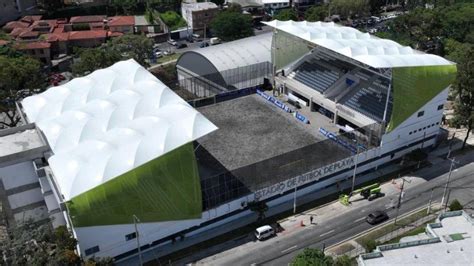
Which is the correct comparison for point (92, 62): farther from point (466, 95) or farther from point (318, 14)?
point (318, 14)

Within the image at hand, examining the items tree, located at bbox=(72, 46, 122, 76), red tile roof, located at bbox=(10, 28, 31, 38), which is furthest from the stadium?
red tile roof, located at bbox=(10, 28, 31, 38)

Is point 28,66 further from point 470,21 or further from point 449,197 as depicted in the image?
point 470,21

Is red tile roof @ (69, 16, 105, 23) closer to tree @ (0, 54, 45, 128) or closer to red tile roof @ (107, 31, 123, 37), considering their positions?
red tile roof @ (107, 31, 123, 37)

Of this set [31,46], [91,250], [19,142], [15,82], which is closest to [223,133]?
Result: [91,250]

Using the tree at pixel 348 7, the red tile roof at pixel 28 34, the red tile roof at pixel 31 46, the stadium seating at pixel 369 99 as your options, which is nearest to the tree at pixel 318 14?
the tree at pixel 348 7

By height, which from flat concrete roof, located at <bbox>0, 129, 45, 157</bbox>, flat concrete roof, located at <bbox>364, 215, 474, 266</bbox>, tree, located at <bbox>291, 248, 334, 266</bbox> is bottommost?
flat concrete roof, located at <bbox>364, 215, 474, 266</bbox>

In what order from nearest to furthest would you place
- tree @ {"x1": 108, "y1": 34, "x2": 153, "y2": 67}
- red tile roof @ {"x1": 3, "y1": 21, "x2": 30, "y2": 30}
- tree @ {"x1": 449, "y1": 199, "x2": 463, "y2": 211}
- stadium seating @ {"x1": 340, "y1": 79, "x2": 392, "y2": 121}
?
1. tree @ {"x1": 449, "y1": 199, "x2": 463, "y2": 211}
2. stadium seating @ {"x1": 340, "y1": 79, "x2": 392, "y2": 121}
3. tree @ {"x1": 108, "y1": 34, "x2": 153, "y2": 67}
4. red tile roof @ {"x1": 3, "y1": 21, "x2": 30, "y2": 30}
